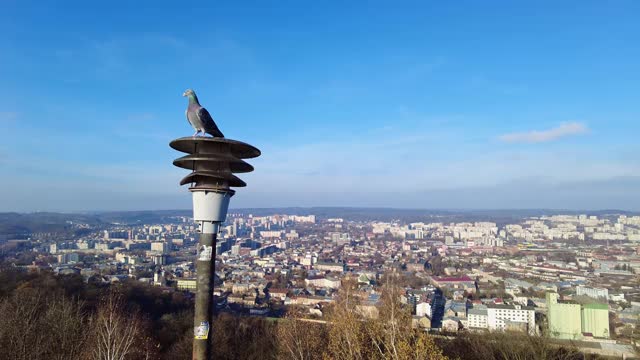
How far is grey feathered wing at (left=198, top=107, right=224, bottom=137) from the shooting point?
2.79 m

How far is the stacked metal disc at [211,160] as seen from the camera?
2709 millimetres

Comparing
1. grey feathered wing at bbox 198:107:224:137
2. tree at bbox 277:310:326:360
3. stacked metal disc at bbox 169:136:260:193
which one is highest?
grey feathered wing at bbox 198:107:224:137

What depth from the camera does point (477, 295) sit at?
33.9m

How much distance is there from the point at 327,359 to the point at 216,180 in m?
5.54

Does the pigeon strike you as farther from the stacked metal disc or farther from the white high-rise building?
the white high-rise building

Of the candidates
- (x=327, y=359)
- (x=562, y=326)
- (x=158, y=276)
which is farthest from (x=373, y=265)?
(x=327, y=359)

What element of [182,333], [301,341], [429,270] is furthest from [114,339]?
[429,270]

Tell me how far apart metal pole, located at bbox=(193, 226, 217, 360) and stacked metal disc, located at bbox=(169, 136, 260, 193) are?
333mm

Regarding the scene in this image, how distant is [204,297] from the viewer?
276cm

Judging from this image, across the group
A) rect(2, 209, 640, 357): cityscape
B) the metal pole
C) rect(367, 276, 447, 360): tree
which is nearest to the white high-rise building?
rect(2, 209, 640, 357): cityscape

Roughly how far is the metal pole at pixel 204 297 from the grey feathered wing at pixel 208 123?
0.64 metres

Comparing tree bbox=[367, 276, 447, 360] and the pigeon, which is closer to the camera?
the pigeon

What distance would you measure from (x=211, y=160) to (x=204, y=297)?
2.79 ft

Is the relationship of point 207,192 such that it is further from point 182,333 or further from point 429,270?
point 429,270
